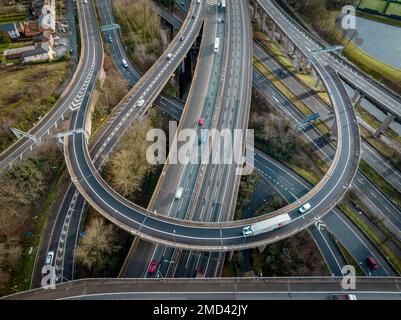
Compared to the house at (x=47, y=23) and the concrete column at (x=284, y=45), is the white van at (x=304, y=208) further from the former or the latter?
the house at (x=47, y=23)

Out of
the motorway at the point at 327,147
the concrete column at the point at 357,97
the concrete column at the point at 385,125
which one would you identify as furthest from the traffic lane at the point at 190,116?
the concrete column at the point at 385,125

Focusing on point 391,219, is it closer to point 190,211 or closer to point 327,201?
point 327,201

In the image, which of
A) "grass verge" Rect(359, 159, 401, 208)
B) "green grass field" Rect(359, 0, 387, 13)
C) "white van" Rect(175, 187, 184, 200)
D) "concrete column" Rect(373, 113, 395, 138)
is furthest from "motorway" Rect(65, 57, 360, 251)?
"green grass field" Rect(359, 0, 387, 13)

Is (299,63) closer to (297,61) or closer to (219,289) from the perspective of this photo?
(297,61)

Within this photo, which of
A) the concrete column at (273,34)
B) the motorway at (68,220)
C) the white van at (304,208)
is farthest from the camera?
the concrete column at (273,34)

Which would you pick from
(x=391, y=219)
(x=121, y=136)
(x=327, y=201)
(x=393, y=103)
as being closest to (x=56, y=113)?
(x=121, y=136)

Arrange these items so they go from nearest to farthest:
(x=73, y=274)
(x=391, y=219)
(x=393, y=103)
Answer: (x=73, y=274)
(x=391, y=219)
(x=393, y=103)

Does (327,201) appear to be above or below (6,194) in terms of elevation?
above
